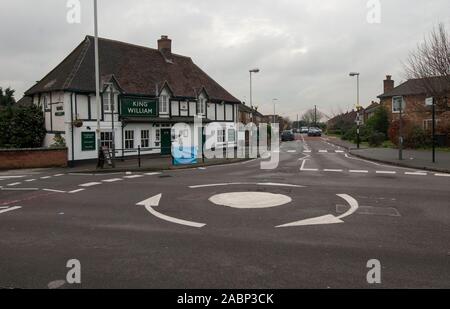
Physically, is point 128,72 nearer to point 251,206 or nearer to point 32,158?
point 32,158

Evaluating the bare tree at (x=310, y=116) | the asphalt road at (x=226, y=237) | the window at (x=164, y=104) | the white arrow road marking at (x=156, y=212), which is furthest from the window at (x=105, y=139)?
the bare tree at (x=310, y=116)

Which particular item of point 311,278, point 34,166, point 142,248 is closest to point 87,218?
point 142,248

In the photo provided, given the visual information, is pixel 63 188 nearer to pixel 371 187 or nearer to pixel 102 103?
pixel 371 187

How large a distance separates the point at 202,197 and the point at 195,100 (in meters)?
23.2

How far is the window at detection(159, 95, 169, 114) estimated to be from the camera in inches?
1217

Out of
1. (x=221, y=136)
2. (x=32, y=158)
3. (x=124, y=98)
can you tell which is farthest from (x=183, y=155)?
(x=221, y=136)

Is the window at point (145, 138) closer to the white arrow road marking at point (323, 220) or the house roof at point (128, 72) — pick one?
the house roof at point (128, 72)

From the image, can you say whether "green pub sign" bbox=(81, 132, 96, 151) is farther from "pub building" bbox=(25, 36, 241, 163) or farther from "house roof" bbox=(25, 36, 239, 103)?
"house roof" bbox=(25, 36, 239, 103)

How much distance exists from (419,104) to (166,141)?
22.5 m

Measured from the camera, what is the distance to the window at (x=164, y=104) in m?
30.9

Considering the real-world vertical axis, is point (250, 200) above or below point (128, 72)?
below

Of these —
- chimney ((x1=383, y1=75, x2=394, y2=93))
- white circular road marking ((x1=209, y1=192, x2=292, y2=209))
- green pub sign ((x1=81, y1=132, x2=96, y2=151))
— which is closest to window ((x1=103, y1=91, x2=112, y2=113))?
green pub sign ((x1=81, y1=132, x2=96, y2=151))

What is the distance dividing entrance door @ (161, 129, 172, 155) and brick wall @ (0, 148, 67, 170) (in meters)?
8.55

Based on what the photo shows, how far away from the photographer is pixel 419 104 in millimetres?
36250
